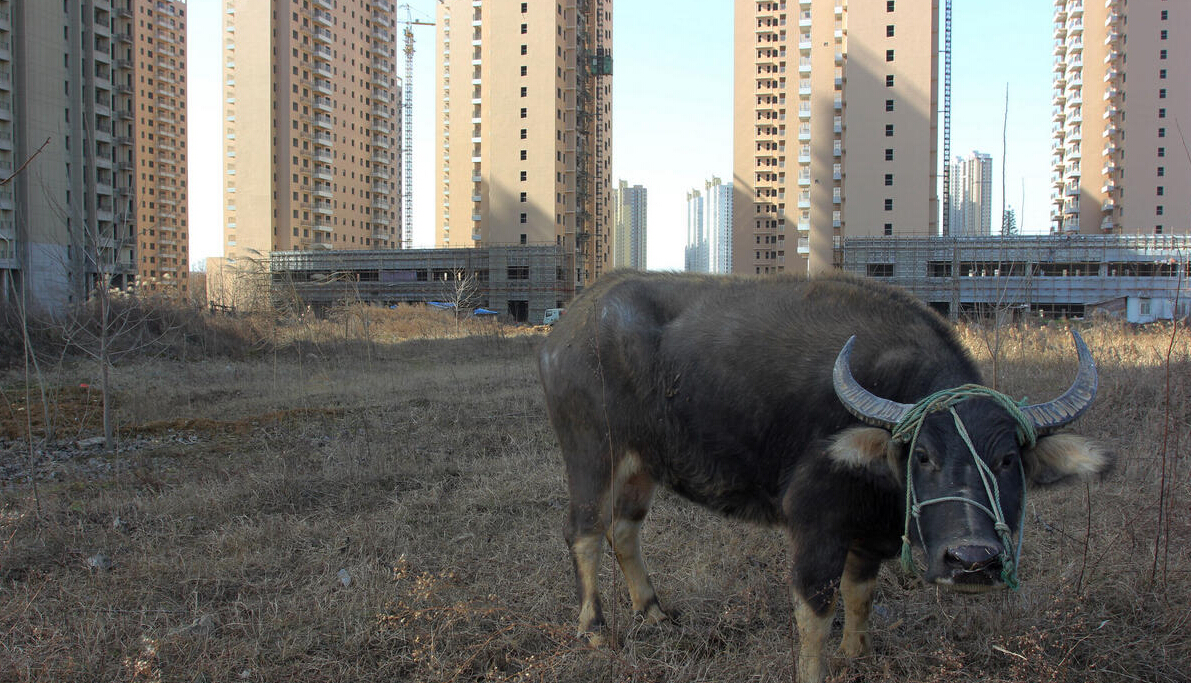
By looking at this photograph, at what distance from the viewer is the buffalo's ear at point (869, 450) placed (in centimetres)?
269

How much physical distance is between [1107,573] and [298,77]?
78.9 meters

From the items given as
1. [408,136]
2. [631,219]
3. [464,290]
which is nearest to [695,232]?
[631,219]

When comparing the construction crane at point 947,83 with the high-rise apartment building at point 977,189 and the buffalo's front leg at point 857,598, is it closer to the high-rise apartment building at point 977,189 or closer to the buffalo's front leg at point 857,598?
the high-rise apartment building at point 977,189

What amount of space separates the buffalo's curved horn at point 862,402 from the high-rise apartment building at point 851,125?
41.9 metres

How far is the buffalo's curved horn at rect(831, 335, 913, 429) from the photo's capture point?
2693 mm

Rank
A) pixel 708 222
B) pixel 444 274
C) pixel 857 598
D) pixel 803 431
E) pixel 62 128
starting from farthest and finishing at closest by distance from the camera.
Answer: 1. pixel 708 222
2. pixel 444 274
3. pixel 62 128
4. pixel 857 598
5. pixel 803 431

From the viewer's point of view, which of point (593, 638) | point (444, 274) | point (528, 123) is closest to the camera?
point (593, 638)

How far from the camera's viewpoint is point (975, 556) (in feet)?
7.80

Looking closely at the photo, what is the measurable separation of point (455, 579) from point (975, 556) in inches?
112

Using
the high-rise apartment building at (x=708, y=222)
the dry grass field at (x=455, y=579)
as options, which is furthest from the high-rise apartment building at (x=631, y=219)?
A: the dry grass field at (x=455, y=579)

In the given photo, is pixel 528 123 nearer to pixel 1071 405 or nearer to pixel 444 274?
pixel 444 274

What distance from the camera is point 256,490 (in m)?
5.89

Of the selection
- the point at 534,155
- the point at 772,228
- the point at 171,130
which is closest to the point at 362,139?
the point at 171,130

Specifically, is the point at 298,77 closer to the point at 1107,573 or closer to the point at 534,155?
the point at 534,155
